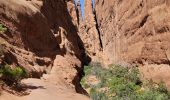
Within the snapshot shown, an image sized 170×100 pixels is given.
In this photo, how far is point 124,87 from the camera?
29.7 metres

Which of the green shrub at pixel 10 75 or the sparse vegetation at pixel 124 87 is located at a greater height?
the sparse vegetation at pixel 124 87

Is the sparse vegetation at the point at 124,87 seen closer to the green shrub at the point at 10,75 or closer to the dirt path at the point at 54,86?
the dirt path at the point at 54,86

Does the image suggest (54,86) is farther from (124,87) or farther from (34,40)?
(124,87)

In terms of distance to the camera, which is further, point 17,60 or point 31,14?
point 31,14

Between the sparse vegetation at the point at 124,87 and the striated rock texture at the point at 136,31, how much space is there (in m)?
1.68

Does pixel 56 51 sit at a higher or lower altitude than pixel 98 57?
lower

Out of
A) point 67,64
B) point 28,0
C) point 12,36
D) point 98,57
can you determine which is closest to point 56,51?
point 67,64

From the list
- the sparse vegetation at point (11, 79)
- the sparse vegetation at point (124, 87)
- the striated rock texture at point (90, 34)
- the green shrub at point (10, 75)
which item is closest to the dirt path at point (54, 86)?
the sparse vegetation at point (11, 79)

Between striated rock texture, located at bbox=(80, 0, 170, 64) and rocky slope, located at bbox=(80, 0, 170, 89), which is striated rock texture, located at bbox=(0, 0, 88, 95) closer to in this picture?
rocky slope, located at bbox=(80, 0, 170, 89)

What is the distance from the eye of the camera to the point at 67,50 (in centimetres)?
3428

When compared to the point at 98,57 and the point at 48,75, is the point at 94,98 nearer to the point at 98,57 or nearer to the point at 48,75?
the point at 48,75

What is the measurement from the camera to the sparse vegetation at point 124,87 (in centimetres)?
2621

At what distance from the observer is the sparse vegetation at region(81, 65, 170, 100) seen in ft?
86.0

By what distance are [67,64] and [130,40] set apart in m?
10.3
